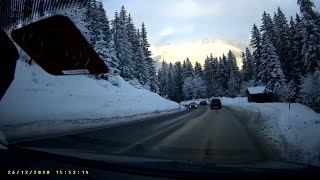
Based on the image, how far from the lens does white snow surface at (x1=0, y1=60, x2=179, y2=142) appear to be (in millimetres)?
19647

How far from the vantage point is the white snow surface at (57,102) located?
19647 millimetres

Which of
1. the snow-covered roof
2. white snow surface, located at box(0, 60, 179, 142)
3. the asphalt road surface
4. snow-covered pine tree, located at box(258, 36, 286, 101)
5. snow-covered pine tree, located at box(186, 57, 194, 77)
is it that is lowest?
the asphalt road surface

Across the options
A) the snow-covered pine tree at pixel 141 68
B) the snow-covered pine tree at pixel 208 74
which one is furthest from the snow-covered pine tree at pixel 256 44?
the snow-covered pine tree at pixel 208 74

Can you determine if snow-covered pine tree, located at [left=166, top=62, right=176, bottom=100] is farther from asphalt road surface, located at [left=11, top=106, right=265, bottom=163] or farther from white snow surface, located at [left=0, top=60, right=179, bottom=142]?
asphalt road surface, located at [left=11, top=106, right=265, bottom=163]

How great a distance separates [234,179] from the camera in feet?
12.5

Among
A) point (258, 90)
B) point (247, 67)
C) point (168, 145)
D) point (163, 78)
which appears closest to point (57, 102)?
point (168, 145)

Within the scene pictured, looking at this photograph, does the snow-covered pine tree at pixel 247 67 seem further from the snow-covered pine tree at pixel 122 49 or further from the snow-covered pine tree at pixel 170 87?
the snow-covered pine tree at pixel 122 49

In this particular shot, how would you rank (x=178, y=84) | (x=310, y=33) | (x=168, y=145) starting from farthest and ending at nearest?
1. (x=178, y=84)
2. (x=310, y=33)
3. (x=168, y=145)

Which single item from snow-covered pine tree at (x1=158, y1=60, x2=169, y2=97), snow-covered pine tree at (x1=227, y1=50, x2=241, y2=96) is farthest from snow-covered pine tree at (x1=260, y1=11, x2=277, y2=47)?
snow-covered pine tree at (x1=158, y1=60, x2=169, y2=97)

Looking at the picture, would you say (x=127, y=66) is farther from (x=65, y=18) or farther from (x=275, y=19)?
(x=65, y=18)

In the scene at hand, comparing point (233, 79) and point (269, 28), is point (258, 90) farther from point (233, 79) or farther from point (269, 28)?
point (233, 79)

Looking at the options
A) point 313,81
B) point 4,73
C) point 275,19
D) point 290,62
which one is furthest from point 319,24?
point 4,73

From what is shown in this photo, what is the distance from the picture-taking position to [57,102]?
3031 centimetres

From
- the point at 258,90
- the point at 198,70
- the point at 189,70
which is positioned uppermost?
the point at 198,70
